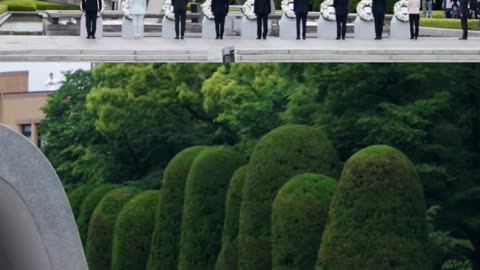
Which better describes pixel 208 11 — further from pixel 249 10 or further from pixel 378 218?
pixel 378 218

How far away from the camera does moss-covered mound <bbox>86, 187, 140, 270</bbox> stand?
101 ft

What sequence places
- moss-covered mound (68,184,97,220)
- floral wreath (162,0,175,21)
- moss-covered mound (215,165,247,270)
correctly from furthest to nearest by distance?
floral wreath (162,0,175,21) < moss-covered mound (68,184,97,220) < moss-covered mound (215,165,247,270)

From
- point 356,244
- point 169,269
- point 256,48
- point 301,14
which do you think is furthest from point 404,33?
point 356,244

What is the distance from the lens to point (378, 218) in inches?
1010

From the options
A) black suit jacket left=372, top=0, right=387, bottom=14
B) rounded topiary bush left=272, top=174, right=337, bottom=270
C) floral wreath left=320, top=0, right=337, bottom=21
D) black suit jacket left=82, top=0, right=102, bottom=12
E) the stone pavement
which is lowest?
rounded topiary bush left=272, top=174, right=337, bottom=270

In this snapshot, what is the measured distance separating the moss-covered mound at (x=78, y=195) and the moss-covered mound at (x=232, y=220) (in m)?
2.96

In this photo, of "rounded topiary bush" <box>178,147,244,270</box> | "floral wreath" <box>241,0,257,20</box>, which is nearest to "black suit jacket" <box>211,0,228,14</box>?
"floral wreath" <box>241,0,257,20</box>

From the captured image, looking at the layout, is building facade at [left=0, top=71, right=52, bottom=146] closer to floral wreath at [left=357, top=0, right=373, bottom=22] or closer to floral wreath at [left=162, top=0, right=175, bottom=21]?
floral wreath at [left=162, top=0, right=175, bottom=21]

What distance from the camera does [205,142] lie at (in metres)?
31.3

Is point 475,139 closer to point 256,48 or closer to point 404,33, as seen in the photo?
point 256,48

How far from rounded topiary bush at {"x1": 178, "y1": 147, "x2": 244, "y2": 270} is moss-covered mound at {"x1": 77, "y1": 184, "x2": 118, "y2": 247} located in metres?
2.07

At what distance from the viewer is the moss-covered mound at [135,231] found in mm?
30281

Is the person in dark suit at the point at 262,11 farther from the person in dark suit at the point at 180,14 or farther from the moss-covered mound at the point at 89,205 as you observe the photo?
the moss-covered mound at the point at 89,205

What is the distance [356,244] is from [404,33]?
11.1m
